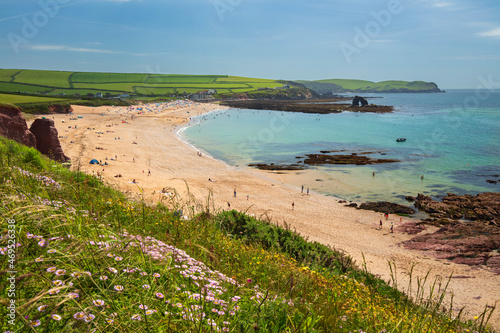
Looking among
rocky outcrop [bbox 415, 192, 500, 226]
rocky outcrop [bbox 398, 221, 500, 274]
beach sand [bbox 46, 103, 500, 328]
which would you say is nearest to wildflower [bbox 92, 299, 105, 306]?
beach sand [bbox 46, 103, 500, 328]

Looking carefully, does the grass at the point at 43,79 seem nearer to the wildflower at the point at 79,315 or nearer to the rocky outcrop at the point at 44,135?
the rocky outcrop at the point at 44,135

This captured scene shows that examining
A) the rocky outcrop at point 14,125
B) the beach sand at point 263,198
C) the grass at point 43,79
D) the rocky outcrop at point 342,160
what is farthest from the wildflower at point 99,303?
the grass at point 43,79

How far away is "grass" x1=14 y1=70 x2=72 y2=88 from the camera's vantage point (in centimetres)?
14607

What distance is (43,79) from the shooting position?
510 ft

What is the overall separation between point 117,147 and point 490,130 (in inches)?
3175

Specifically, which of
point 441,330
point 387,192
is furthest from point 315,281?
point 387,192

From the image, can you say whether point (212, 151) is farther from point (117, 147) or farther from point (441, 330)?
point (441, 330)

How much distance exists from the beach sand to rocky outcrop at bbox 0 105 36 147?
476 centimetres

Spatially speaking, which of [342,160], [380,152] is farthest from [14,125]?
[380,152]

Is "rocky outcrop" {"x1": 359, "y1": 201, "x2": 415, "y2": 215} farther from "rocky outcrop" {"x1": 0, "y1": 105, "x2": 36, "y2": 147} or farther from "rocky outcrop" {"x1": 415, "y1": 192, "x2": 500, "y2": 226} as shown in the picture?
"rocky outcrop" {"x1": 0, "y1": 105, "x2": 36, "y2": 147}

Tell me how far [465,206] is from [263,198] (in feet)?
54.7

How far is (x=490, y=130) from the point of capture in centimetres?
7269

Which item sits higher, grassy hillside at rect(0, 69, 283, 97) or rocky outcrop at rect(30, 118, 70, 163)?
grassy hillside at rect(0, 69, 283, 97)

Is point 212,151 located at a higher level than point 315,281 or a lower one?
lower
